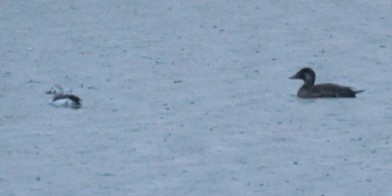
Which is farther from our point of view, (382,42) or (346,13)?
(346,13)

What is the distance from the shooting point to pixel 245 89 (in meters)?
17.0

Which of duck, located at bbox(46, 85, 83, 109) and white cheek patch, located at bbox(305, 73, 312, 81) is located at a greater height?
white cheek patch, located at bbox(305, 73, 312, 81)

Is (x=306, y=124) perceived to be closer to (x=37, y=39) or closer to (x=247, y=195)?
(x=247, y=195)

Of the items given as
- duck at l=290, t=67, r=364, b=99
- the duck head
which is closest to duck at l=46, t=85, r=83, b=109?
duck at l=290, t=67, r=364, b=99

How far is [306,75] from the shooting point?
17.0 metres

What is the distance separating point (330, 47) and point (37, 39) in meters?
4.20

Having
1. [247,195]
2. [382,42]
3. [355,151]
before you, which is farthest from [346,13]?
[247,195]

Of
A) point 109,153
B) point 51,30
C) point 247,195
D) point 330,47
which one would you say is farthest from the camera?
point 51,30

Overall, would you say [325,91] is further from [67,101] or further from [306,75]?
[67,101]

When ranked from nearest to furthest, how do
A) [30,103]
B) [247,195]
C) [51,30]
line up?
[247,195]
[30,103]
[51,30]

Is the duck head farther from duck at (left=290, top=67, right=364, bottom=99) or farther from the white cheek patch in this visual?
duck at (left=290, top=67, right=364, bottom=99)

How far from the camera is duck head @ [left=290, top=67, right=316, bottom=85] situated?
55.4ft

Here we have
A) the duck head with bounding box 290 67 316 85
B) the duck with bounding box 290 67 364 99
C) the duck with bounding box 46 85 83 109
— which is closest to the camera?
the duck with bounding box 46 85 83 109

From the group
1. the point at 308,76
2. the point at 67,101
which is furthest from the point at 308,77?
the point at 67,101
